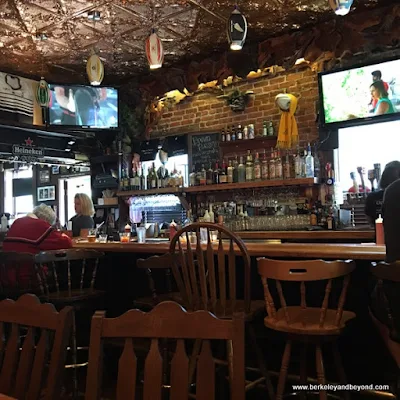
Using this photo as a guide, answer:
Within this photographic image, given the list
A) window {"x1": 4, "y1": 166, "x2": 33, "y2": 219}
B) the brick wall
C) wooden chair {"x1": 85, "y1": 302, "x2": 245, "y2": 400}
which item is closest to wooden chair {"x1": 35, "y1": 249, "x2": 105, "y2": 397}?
wooden chair {"x1": 85, "y1": 302, "x2": 245, "y2": 400}

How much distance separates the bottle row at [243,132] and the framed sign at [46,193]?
574cm

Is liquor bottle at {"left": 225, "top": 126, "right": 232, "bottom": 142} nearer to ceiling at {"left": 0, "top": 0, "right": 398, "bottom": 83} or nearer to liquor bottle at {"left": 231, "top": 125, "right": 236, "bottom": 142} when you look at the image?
liquor bottle at {"left": 231, "top": 125, "right": 236, "bottom": 142}

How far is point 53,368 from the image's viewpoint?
123 centimetres

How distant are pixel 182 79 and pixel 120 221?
2334 millimetres

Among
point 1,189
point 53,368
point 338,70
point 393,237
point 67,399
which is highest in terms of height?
point 338,70

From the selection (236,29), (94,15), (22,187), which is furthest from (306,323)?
(22,187)

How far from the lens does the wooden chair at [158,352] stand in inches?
45.3

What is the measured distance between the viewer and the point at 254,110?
5.94 meters

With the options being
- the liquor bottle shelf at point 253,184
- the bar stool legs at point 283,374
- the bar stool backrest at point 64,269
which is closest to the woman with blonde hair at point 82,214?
the liquor bottle shelf at point 253,184

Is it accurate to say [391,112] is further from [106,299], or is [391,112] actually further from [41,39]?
[41,39]

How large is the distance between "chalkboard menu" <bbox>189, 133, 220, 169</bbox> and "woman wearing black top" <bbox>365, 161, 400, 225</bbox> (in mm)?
2626

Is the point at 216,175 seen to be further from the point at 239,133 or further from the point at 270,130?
the point at 270,130

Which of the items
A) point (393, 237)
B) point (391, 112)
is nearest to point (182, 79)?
point (391, 112)

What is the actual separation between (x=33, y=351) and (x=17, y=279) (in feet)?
5.92
